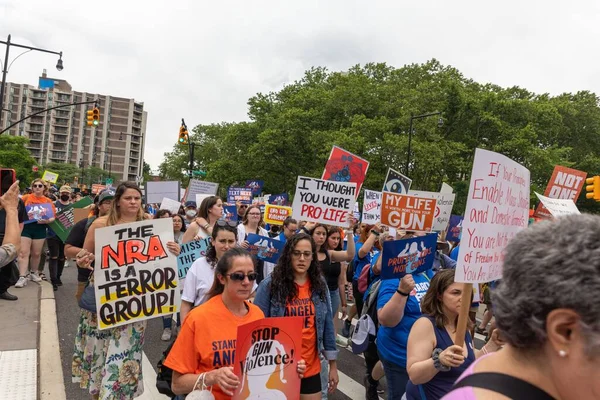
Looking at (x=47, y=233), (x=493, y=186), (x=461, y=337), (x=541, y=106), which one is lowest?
(x=47, y=233)

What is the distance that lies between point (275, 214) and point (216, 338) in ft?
34.2

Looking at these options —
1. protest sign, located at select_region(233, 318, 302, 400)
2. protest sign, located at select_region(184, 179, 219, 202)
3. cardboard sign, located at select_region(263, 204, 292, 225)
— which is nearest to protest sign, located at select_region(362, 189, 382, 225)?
cardboard sign, located at select_region(263, 204, 292, 225)

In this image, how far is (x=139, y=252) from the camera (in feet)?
12.8

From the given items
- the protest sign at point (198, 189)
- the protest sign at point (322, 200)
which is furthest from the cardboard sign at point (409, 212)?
the protest sign at point (198, 189)

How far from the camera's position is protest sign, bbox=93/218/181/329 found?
12.2 ft

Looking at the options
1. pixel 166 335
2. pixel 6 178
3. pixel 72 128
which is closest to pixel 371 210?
pixel 166 335

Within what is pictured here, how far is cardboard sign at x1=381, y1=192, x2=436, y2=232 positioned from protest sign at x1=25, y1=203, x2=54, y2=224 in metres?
6.16

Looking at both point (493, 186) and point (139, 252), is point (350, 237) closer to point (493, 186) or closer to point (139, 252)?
point (139, 252)

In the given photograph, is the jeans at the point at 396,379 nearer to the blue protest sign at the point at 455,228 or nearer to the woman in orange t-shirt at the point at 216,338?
the woman in orange t-shirt at the point at 216,338

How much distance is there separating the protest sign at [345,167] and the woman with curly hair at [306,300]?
4.41 m

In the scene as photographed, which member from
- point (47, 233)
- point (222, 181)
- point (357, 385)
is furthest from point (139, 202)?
point (222, 181)

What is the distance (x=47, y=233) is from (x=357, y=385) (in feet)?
22.5

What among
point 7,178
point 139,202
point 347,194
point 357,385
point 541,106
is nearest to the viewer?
point 7,178

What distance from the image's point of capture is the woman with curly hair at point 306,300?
11.6 ft
